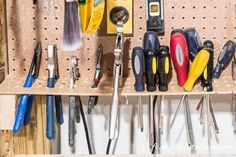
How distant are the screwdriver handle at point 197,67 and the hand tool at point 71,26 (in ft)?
0.84

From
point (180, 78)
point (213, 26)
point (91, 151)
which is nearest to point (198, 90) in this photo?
point (180, 78)

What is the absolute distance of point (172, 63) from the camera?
985mm

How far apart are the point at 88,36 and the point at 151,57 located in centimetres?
22

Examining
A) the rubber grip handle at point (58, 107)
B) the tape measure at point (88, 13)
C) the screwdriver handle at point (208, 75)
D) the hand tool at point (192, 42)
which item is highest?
the tape measure at point (88, 13)

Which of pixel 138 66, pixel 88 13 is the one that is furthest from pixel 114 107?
pixel 88 13

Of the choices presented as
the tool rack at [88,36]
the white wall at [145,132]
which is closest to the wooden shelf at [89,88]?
the tool rack at [88,36]

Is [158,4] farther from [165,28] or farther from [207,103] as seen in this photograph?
[207,103]

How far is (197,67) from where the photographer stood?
0.89m

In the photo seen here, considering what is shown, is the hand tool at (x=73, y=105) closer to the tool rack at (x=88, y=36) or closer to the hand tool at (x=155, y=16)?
the tool rack at (x=88, y=36)

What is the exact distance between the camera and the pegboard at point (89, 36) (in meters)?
1.00

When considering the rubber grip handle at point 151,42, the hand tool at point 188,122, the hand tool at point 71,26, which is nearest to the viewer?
the hand tool at point 71,26

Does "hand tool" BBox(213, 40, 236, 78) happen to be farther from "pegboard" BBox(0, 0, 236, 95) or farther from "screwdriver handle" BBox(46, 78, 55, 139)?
"screwdriver handle" BBox(46, 78, 55, 139)

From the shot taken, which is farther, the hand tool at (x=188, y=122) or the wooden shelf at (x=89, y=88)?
the hand tool at (x=188, y=122)

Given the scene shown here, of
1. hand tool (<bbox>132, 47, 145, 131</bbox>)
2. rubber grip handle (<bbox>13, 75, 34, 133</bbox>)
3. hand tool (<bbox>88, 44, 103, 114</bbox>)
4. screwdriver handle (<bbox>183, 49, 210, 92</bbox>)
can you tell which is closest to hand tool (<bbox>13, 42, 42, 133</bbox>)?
rubber grip handle (<bbox>13, 75, 34, 133</bbox>)
